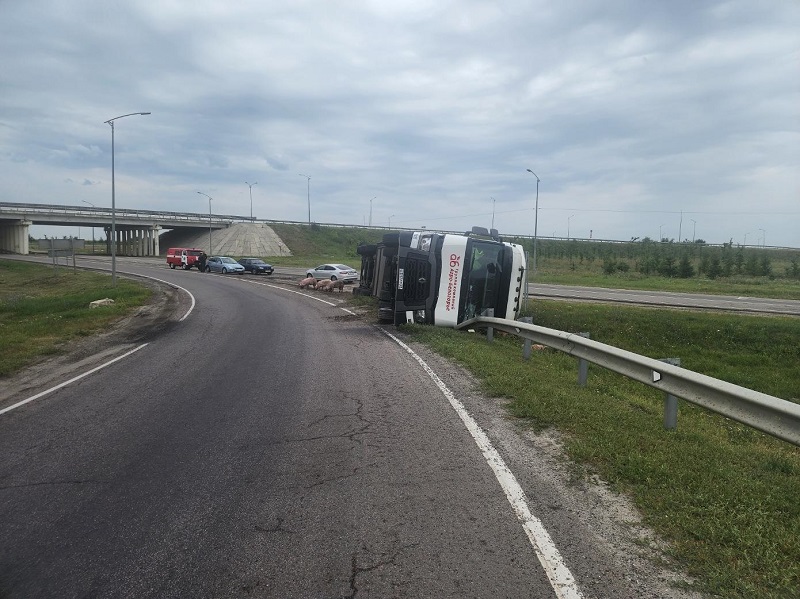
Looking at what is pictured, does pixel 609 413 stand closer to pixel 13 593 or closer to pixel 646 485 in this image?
pixel 646 485

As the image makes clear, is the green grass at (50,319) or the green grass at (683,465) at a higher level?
the green grass at (683,465)

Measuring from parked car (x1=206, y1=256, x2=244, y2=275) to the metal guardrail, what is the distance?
40127mm

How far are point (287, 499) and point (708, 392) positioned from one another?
4353 millimetres

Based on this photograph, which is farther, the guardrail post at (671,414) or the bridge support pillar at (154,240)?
the bridge support pillar at (154,240)

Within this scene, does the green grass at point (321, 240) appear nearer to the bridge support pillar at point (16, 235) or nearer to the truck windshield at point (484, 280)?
the bridge support pillar at point (16, 235)

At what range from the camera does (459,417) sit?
6867mm

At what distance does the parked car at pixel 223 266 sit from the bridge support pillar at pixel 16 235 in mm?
35160

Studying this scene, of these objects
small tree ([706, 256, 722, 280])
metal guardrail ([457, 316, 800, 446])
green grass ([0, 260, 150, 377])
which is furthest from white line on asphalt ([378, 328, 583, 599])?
small tree ([706, 256, 722, 280])

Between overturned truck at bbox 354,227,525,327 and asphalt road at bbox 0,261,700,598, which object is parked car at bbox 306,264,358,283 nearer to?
overturned truck at bbox 354,227,525,327

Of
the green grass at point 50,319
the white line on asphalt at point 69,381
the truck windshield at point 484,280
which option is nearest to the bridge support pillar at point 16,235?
the green grass at point 50,319

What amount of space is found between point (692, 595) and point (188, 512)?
3.48 m

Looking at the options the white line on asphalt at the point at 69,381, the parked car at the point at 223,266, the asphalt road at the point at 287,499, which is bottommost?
the white line on asphalt at the point at 69,381

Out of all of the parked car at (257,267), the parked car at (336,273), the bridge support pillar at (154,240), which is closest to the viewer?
the parked car at (336,273)

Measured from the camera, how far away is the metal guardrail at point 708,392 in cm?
489
